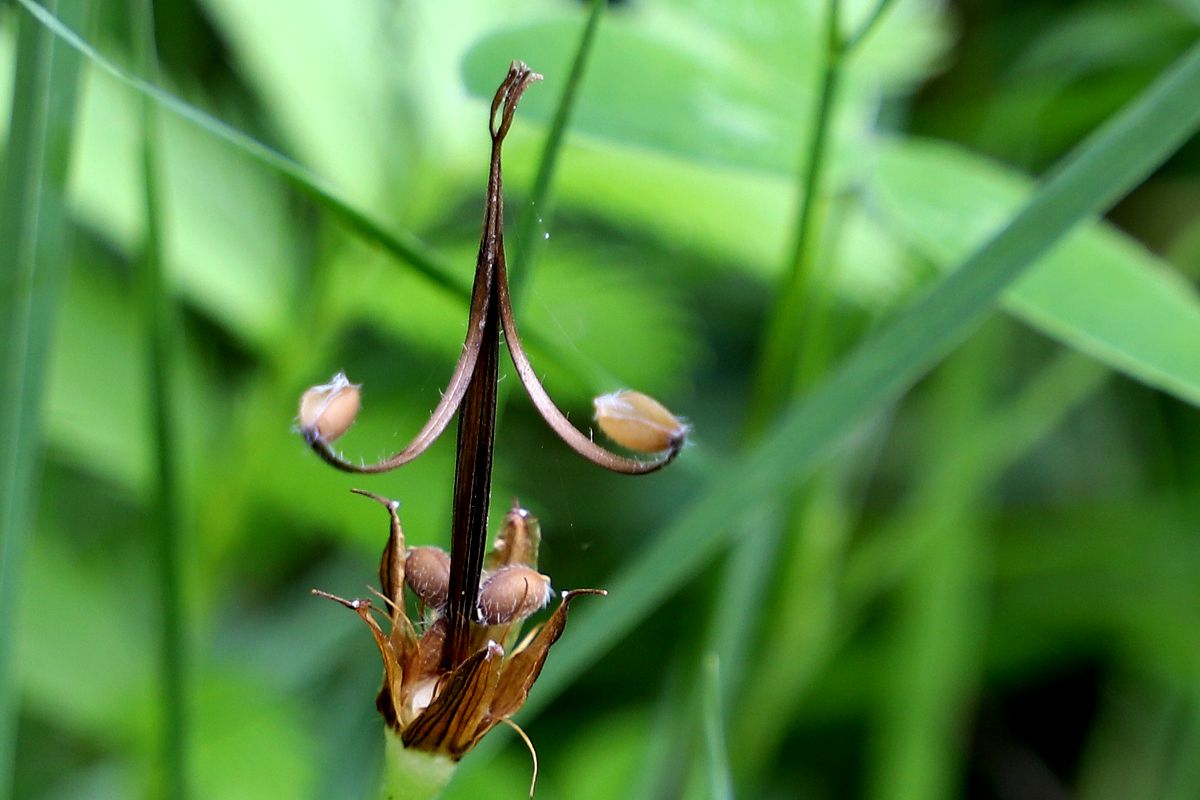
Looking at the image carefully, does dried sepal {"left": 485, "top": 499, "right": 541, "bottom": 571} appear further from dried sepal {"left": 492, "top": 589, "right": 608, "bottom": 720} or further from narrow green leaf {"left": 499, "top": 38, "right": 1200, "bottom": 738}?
narrow green leaf {"left": 499, "top": 38, "right": 1200, "bottom": 738}

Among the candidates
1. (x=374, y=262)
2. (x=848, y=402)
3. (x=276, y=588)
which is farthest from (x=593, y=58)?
(x=276, y=588)

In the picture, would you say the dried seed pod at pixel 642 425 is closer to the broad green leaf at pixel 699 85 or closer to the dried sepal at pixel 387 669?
the dried sepal at pixel 387 669

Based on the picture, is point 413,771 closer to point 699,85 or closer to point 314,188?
point 314,188

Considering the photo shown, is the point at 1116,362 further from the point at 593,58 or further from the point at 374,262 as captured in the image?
the point at 374,262

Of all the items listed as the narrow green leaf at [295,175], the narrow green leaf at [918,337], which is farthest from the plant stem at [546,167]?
the narrow green leaf at [918,337]

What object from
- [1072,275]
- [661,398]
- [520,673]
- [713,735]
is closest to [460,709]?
[520,673]

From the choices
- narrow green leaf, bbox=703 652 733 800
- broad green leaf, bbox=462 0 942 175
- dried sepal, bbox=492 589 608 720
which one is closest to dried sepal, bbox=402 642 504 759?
dried sepal, bbox=492 589 608 720
